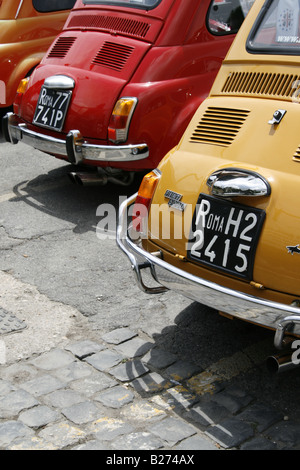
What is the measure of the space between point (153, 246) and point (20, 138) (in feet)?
10.2

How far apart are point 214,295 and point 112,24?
394cm

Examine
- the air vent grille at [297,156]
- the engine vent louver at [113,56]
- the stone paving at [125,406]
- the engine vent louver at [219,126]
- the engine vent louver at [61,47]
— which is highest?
the air vent grille at [297,156]

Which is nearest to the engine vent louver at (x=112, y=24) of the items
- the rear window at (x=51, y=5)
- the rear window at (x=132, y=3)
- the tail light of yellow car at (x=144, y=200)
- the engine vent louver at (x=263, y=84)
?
the rear window at (x=132, y=3)

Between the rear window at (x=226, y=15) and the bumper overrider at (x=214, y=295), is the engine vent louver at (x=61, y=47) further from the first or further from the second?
the bumper overrider at (x=214, y=295)

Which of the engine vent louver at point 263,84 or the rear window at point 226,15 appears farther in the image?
the rear window at point 226,15

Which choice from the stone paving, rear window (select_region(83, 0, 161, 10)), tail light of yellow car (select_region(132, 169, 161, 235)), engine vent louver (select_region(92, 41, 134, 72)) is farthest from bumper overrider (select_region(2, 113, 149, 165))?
the stone paving

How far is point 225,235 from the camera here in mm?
3672

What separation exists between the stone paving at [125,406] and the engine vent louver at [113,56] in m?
3.01

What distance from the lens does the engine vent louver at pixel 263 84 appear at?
13.6ft

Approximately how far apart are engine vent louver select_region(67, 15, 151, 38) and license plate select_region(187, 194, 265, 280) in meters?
3.12

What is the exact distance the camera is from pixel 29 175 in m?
7.35

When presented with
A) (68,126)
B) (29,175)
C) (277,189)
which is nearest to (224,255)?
(277,189)

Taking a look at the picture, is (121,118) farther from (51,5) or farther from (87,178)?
(51,5)
